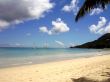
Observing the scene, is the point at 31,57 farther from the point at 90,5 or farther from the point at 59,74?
the point at 90,5

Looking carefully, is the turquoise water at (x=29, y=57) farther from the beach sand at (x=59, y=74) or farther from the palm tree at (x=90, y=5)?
the palm tree at (x=90, y=5)

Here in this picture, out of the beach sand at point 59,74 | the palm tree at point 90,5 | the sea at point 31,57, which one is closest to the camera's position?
the beach sand at point 59,74

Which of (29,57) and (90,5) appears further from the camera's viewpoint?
(29,57)

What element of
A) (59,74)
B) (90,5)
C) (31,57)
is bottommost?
(59,74)

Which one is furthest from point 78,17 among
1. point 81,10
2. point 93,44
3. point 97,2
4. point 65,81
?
point 93,44

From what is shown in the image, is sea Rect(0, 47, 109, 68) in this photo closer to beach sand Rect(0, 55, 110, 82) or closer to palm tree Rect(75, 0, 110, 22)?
beach sand Rect(0, 55, 110, 82)

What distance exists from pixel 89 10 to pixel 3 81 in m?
3.76

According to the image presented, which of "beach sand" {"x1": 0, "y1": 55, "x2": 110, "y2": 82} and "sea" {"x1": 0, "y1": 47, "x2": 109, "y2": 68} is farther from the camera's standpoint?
"sea" {"x1": 0, "y1": 47, "x2": 109, "y2": 68}

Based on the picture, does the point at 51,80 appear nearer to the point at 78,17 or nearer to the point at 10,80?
the point at 10,80

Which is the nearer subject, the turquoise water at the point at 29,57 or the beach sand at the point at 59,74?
the beach sand at the point at 59,74

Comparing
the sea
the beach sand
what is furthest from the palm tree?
the sea

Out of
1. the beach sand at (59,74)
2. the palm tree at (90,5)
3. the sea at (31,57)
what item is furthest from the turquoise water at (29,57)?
the palm tree at (90,5)

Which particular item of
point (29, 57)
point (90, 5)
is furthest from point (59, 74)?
point (29, 57)

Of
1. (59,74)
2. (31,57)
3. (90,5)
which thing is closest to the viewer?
(90,5)
